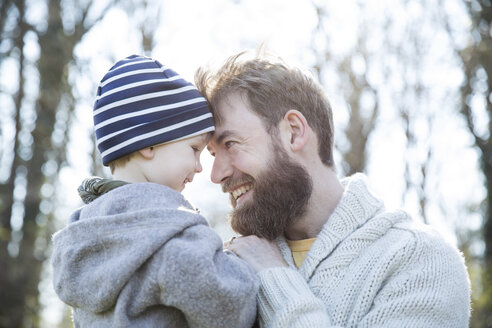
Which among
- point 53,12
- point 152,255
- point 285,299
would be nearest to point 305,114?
point 285,299

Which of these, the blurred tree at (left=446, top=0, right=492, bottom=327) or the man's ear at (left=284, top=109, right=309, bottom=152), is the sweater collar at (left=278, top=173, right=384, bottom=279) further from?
the blurred tree at (left=446, top=0, right=492, bottom=327)

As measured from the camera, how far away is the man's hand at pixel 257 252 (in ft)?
8.25

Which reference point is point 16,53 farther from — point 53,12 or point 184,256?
point 184,256

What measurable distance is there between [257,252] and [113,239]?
80 cm

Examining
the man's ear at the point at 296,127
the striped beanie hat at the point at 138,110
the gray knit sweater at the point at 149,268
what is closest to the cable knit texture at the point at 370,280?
the gray knit sweater at the point at 149,268

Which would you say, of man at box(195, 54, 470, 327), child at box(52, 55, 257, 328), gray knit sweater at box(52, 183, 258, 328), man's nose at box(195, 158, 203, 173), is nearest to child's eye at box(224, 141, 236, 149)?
man at box(195, 54, 470, 327)

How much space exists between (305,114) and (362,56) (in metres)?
7.17

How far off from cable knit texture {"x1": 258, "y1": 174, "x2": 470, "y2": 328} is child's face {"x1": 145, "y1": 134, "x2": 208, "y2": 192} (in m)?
0.54

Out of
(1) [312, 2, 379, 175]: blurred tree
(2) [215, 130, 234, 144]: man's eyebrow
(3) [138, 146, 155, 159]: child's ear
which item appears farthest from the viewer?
(1) [312, 2, 379, 175]: blurred tree

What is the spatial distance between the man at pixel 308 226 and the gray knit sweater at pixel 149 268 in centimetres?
39

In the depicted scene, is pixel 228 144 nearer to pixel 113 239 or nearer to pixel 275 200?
pixel 275 200

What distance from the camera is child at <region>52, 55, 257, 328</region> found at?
1.93 metres

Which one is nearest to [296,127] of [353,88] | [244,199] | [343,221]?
[244,199]

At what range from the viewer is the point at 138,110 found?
95.0 inches
